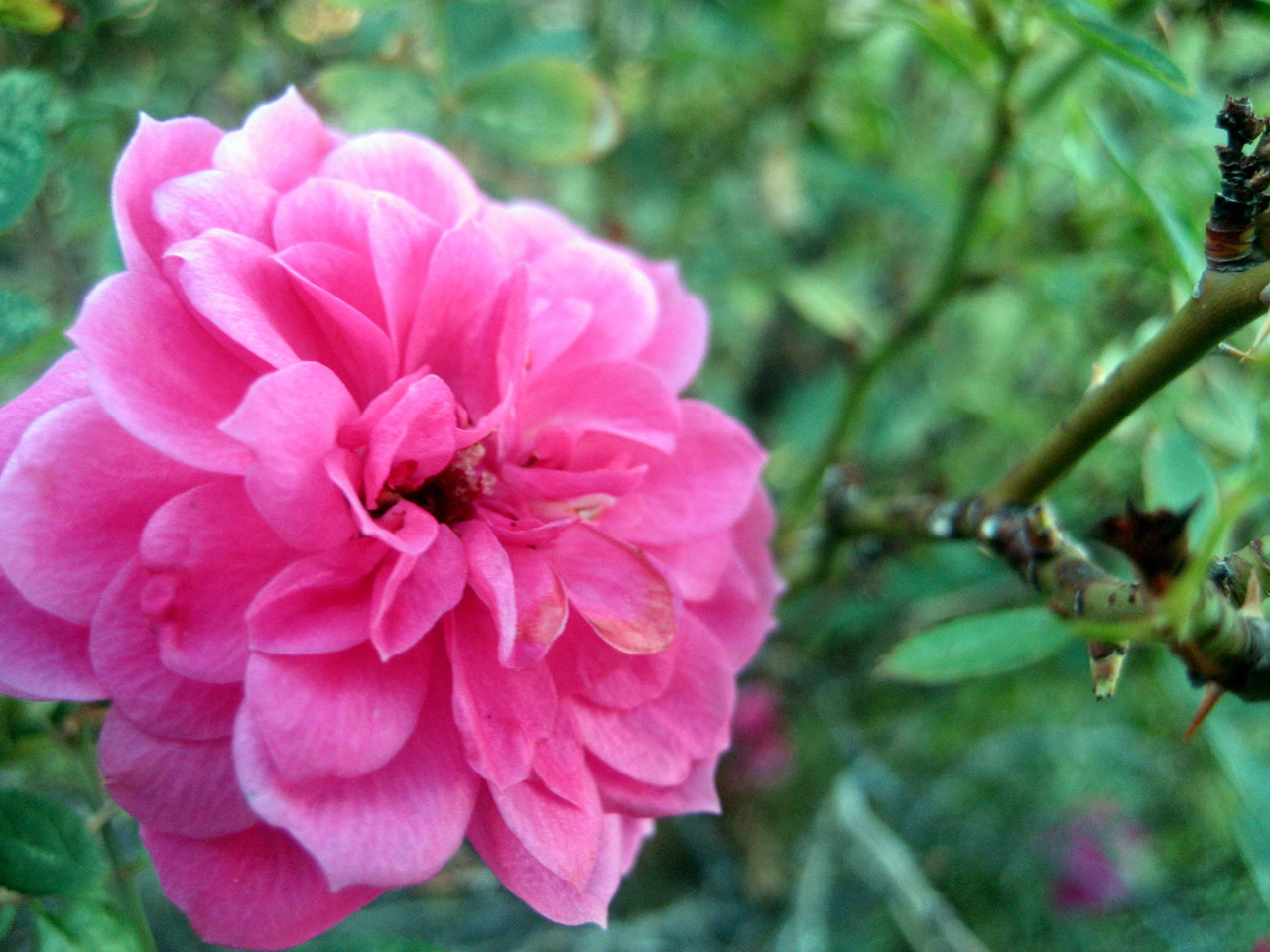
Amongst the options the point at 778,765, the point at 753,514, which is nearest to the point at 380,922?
the point at 778,765

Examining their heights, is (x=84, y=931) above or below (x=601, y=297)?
below

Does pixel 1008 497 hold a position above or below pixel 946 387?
above

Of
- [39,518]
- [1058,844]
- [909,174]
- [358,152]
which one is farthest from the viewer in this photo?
[1058,844]

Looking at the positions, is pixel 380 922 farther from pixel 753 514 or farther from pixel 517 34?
pixel 517 34

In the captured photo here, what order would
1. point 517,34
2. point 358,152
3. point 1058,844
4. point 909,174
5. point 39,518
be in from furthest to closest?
point 1058,844, point 909,174, point 517,34, point 358,152, point 39,518

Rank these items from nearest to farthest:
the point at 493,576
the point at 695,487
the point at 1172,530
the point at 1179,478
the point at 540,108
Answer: the point at 1172,530
the point at 493,576
the point at 695,487
the point at 1179,478
the point at 540,108

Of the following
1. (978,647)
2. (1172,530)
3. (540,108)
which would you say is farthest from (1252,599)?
(540,108)

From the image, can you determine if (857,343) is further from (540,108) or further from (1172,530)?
(1172,530)

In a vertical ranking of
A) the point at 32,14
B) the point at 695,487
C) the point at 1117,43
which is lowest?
the point at 695,487
